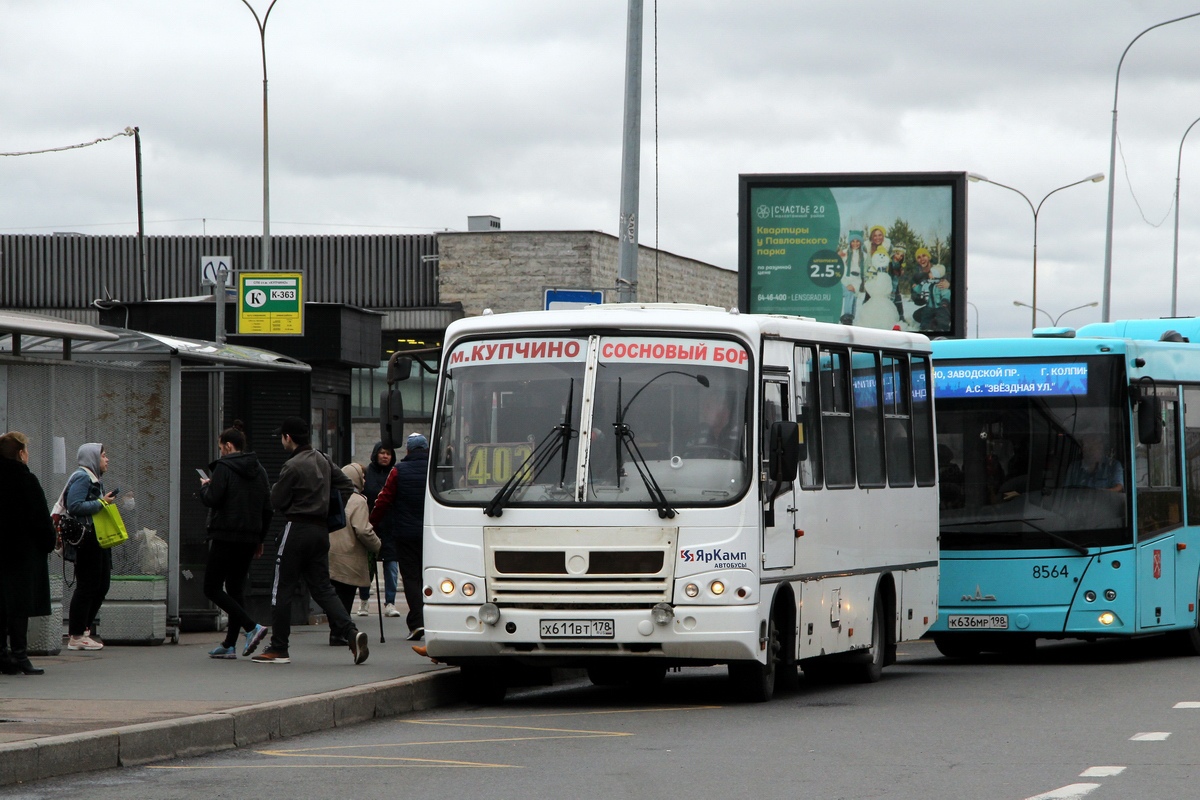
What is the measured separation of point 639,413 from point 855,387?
2657 millimetres

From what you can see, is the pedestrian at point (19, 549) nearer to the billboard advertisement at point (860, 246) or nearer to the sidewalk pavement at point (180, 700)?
the sidewalk pavement at point (180, 700)

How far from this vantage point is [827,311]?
94.3ft

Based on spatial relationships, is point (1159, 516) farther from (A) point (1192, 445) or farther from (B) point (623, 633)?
(B) point (623, 633)

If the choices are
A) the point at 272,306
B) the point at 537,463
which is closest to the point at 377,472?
the point at 272,306

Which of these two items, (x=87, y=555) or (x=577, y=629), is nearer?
(x=577, y=629)

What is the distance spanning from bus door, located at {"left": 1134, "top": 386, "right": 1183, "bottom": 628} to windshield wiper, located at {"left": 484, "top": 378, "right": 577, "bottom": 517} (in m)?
6.57

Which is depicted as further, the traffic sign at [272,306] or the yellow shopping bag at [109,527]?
the traffic sign at [272,306]

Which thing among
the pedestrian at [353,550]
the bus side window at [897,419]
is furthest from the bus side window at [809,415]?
the pedestrian at [353,550]

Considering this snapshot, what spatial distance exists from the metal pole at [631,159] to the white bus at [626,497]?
215 inches

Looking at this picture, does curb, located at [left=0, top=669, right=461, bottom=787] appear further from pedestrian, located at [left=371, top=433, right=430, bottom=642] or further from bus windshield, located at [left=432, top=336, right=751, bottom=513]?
pedestrian, located at [left=371, top=433, right=430, bottom=642]

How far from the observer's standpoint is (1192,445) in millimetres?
18688

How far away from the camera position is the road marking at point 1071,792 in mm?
8758

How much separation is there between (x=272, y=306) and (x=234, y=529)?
15.4 feet

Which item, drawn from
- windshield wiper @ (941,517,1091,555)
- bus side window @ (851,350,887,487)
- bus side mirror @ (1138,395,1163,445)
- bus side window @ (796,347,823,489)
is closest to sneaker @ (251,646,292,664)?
bus side window @ (796,347,823,489)
